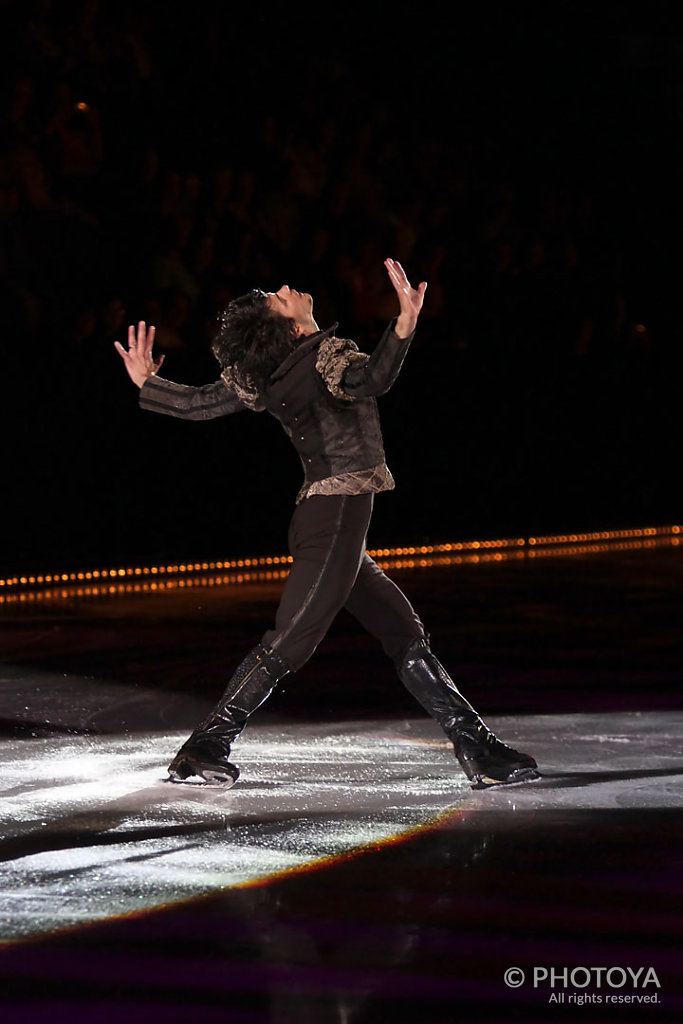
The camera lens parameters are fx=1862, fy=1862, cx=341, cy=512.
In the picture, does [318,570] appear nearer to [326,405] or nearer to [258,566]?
[326,405]

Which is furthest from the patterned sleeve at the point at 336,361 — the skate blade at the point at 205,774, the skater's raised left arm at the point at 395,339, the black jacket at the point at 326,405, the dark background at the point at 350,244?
the dark background at the point at 350,244

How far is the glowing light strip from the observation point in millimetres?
10742

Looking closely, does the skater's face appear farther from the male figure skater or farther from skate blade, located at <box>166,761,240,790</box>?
skate blade, located at <box>166,761,240,790</box>

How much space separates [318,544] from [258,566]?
6.79 meters

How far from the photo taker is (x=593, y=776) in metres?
5.28

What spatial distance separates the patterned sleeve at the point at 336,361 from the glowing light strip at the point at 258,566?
5358mm

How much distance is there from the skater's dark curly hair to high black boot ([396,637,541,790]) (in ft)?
2.93

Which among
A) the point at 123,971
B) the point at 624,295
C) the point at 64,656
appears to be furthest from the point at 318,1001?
the point at 624,295

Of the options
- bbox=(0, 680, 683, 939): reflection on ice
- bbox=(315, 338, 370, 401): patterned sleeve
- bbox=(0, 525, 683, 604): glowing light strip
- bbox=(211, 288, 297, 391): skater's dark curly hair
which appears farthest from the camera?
bbox=(0, 525, 683, 604): glowing light strip

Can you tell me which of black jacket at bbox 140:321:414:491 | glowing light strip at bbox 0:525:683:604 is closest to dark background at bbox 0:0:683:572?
glowing light strip at bbox 0:525:683:604

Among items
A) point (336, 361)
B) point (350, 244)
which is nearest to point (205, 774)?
point (336, 361)

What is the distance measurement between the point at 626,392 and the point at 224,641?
6.78 metres

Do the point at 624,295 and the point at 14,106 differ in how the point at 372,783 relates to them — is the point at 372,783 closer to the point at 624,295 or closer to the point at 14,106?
the point at 14,106

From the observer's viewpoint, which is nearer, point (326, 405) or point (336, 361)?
point (336, 361)
